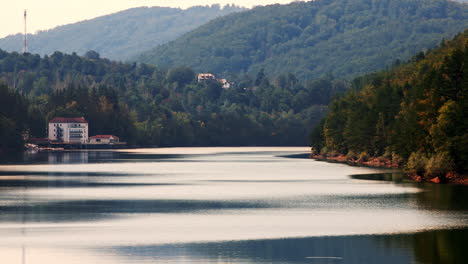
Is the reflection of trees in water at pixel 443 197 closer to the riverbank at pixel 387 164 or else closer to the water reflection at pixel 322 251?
the riverbank at pixel 387 164

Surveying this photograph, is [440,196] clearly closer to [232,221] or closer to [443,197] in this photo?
[443,197]

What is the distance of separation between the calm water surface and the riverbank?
2823mm

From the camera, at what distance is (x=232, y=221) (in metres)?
64.3

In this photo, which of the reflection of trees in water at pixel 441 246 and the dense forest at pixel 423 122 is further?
the dense forest at pixel 423 122

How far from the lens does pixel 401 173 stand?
118 m

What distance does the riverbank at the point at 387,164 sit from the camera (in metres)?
94.8

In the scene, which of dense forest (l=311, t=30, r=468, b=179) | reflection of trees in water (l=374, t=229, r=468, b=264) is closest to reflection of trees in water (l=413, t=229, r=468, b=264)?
reflection of trees in water (l=374, t=229, r=468, b=264)

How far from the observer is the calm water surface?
1913 inches

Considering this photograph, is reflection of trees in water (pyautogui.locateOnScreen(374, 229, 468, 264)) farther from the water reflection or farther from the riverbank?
the riverbank

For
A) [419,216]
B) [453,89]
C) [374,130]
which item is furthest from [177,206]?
[374,130]

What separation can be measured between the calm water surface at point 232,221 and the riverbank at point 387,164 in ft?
9.26

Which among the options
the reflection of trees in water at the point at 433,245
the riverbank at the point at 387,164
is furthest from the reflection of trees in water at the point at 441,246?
the riverbank at the point at 387,164

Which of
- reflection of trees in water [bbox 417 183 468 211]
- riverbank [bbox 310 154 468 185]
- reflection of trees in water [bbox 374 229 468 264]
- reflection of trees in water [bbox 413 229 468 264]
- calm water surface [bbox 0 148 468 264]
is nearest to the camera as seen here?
reflection of trees in water [bbox 413 229 468 264]

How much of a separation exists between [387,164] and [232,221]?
8130 centimetres
